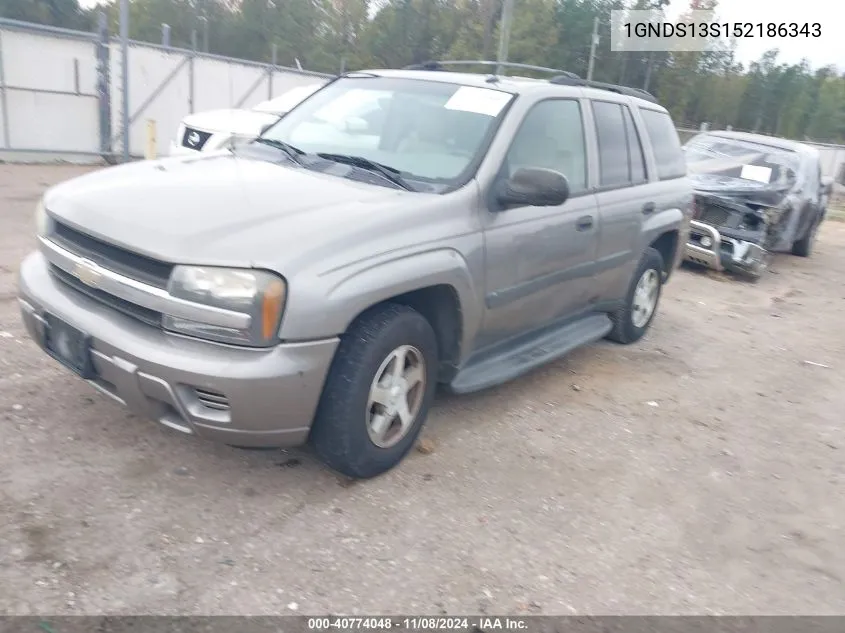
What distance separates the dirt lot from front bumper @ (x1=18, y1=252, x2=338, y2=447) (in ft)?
1.38

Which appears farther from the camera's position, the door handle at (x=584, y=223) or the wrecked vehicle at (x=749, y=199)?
the wrecked vehicle at (x=749, y=199)

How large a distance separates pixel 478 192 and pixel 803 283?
7743 millimetres

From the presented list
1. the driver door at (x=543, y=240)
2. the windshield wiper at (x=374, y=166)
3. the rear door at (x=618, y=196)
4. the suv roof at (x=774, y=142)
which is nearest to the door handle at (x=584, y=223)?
the driver door at (x=543, y=240)

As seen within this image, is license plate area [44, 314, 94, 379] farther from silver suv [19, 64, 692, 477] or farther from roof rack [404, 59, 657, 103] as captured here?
roof rack [404, 59, 657, 103]

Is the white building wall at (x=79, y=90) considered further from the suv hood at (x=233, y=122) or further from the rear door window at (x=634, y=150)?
the rear door window at (x=634, y=150)

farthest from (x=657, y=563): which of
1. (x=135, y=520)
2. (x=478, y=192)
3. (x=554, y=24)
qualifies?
(x=554, y=24)

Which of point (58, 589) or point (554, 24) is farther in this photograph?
point (554, 24)

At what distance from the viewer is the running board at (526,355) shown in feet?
13.1

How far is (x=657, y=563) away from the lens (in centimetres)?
325

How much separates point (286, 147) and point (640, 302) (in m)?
3.15

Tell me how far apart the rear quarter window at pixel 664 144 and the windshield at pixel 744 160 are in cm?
424

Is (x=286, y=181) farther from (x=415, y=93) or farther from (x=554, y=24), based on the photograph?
(x=554, y=24)

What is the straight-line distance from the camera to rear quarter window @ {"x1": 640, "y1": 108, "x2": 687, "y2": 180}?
5.75 metres

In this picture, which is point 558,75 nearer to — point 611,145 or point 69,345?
point 611,145
